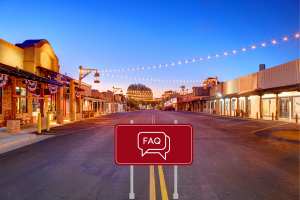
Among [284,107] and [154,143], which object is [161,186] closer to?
[154,143]

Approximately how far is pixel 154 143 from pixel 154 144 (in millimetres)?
21

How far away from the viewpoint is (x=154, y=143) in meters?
4.18

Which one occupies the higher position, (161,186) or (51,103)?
(51,103)

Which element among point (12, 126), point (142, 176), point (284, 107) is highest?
point (284, 107)

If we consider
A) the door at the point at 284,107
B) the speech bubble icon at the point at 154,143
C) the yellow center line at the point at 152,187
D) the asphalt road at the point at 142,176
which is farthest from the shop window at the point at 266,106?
the speech bubble icon at the point at 154,143

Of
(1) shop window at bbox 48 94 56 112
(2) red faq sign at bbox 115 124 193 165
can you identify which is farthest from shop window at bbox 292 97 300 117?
(1) shop window at bbox 48 94 56 112

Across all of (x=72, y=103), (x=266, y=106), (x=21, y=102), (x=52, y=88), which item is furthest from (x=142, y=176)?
(x=266, y=106)

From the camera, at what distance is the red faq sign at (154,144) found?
4.13 meters

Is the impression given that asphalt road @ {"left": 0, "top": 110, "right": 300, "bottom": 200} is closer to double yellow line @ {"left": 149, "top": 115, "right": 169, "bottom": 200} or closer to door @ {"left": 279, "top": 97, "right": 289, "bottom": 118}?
double yellow line @ {"left": 149, "top": 115, "right": 169, "bottom": 200}

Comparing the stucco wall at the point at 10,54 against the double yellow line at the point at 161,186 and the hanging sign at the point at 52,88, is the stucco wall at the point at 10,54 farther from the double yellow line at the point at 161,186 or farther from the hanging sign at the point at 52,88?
the double yellow line at the point at 161,186

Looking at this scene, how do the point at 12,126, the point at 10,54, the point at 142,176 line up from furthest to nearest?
1. the point at 10,54
2. the point at 12,126
3. the point at 142,176

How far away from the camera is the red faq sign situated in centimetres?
413

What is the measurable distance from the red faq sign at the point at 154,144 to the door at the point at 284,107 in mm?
28351

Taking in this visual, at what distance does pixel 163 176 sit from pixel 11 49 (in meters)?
19.7
